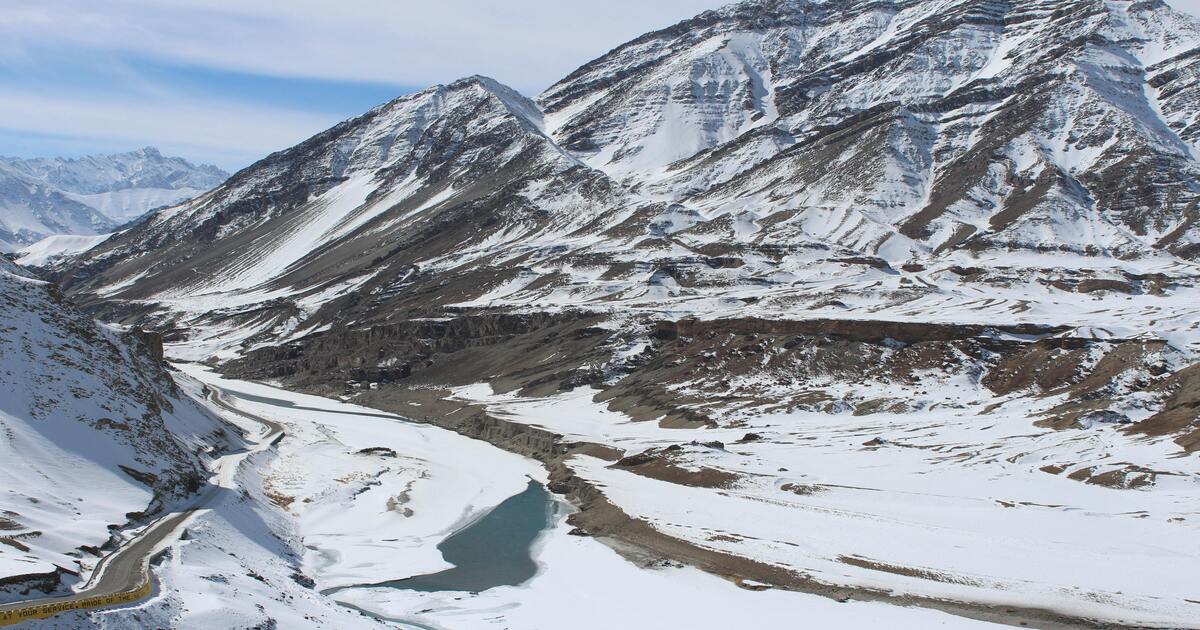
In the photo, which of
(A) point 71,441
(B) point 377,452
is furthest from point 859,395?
(A) point 71,441

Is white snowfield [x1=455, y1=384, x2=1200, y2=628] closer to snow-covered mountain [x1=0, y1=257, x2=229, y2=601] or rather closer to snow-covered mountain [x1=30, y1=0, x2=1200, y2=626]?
snow-covered mountain [x1=30, y1=0, x2=1200, y2=626]

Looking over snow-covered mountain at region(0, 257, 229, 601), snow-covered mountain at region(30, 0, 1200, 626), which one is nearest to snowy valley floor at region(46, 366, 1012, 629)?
snow-covered mountain at region(0, 257, 229, 601)

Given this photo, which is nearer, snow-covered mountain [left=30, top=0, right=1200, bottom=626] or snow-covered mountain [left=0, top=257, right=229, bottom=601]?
snow-covered mountain [left=0, top=257, right=229, bottom=601]

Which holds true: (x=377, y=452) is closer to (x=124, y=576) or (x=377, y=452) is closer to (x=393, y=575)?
(x=393, y=575)

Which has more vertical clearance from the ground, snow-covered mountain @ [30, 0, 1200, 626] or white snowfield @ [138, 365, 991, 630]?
white snowfield @ [138, 365, 991, 630]

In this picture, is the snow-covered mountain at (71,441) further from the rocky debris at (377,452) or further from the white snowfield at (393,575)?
the rocky debris at (377,452)

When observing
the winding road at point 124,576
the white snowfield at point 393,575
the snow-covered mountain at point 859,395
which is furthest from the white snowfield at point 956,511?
the winding road at point 124,576
